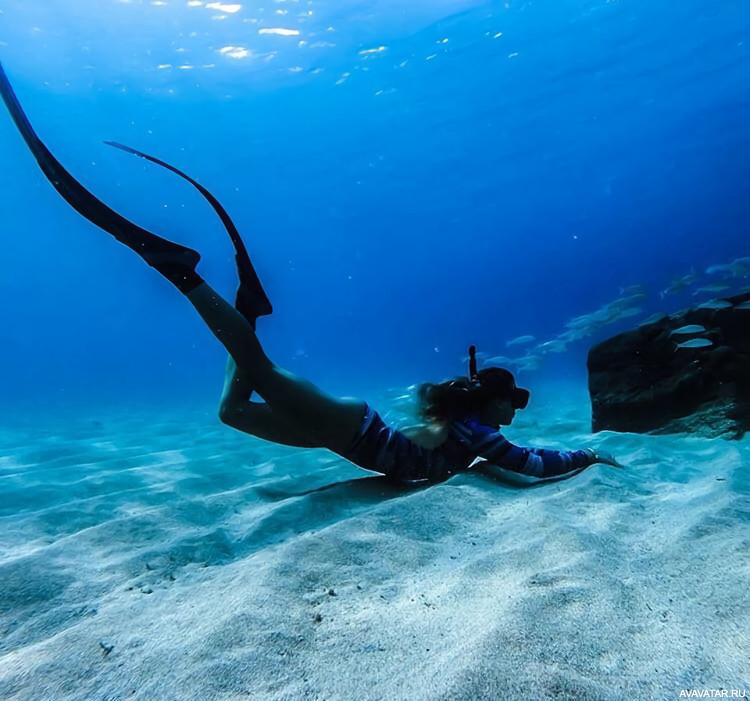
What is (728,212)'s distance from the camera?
211 feet

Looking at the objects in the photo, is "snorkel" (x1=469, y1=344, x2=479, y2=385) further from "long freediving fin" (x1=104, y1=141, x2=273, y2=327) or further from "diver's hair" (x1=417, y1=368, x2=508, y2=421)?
"long freediving fin" (x1=104, y1=141, x2=273, y2=327)

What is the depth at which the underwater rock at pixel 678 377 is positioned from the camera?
561cm

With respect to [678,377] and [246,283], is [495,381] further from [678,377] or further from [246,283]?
[678,377]

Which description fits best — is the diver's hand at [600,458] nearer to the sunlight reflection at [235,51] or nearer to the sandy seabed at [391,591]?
the sandy seabed at [391,591]

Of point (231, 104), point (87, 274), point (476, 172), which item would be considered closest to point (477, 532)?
point (231, 104)

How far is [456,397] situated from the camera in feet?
13.0

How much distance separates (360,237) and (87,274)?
256 ft

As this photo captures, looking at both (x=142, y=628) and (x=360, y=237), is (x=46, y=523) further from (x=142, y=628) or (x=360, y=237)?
(x=360, y=237)

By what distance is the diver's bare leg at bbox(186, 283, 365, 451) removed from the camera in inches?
130

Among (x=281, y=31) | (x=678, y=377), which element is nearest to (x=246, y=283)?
(x=678, y=377)

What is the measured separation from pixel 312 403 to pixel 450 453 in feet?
4.81

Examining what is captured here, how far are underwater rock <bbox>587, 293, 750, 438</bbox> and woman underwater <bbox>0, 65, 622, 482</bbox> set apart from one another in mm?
2549

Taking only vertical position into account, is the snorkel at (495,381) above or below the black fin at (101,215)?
below

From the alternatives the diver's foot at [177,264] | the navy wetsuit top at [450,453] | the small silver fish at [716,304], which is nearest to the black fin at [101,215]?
the diver's foot at [177,264]
